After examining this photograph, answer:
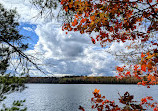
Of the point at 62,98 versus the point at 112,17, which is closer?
the point at 112,17

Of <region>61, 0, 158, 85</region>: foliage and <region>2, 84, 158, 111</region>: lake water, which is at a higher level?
<region>61, 0, 158, 85</region>: foliage

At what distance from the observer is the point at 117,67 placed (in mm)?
6180

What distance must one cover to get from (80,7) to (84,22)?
40 centimetres

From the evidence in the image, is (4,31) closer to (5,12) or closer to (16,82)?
(5,12)

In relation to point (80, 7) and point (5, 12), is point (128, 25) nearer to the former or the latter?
point (80, 7)

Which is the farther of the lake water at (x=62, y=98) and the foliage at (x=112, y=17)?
the lake water at (x=62, y=98)

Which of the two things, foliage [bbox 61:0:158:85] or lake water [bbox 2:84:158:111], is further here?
lake water [bbox 2:84:158:111]

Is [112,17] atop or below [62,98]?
atop

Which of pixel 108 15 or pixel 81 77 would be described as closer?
pixel 108 15

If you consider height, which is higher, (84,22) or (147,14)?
(147,14)

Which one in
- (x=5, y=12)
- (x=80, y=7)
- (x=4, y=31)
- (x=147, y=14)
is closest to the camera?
(x=80, y=7)

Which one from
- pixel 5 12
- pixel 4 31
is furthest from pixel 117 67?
pixel 5 12

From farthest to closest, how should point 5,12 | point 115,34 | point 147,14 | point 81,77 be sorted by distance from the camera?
point 81,77, point 5,12, point 115,34, point 147,14

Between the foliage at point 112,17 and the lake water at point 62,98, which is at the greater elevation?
the foliage at point 112,17
